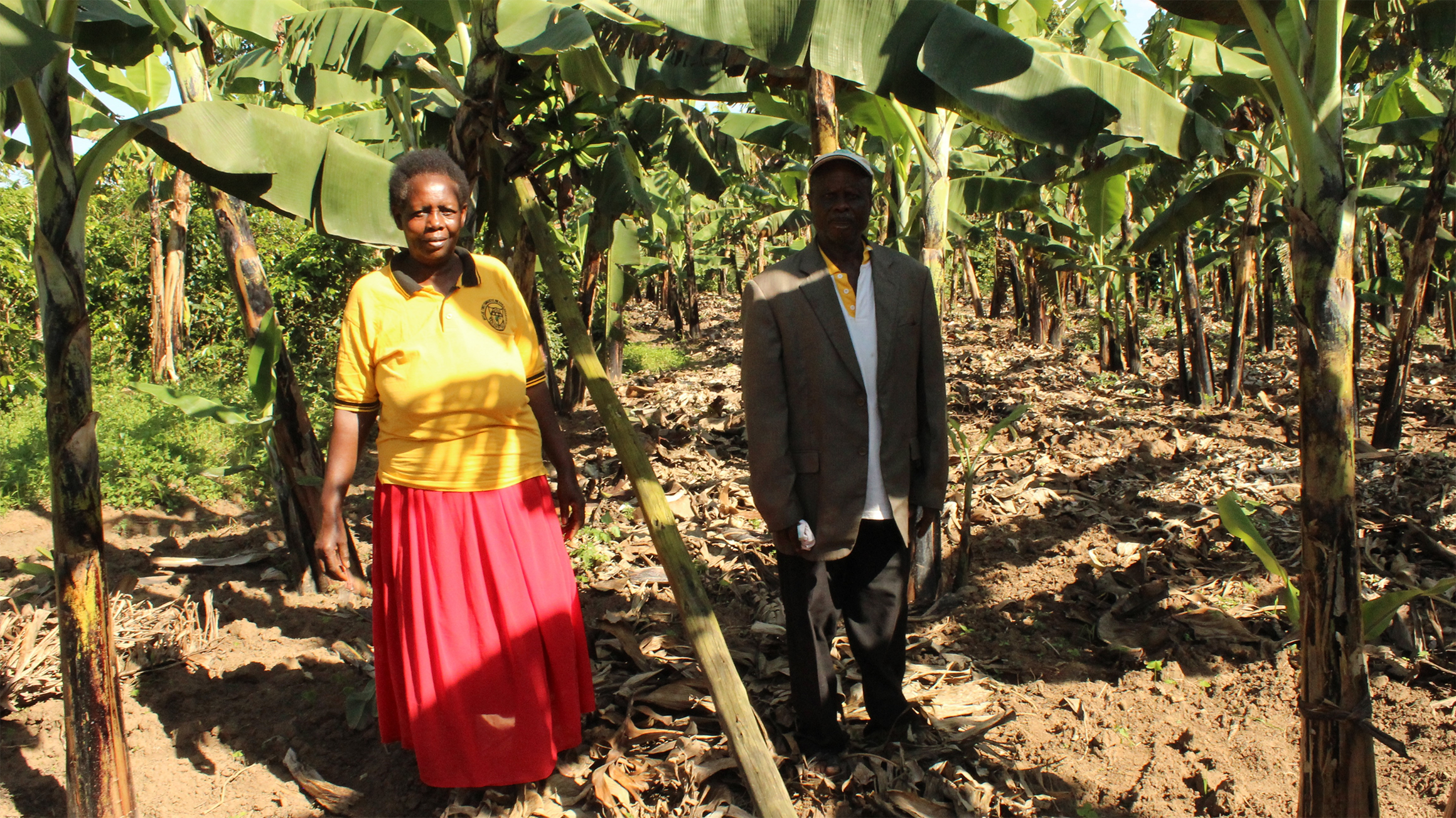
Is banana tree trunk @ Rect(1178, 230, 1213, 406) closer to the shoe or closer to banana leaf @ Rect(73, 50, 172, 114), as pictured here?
the shoe

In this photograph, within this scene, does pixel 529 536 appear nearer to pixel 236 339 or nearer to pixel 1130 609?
pixel 1130 609

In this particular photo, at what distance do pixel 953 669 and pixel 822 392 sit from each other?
1707mm

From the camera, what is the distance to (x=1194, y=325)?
29.7 feet

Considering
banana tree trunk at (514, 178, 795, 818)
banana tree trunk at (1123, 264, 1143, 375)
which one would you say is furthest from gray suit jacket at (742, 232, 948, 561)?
banana tree trunk at (1123, 264, 1143, 375)

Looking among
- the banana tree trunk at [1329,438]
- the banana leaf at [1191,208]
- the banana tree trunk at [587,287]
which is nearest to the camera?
the banana tree trunk at [1329,438]

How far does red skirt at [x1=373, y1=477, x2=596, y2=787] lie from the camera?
2.67 meters

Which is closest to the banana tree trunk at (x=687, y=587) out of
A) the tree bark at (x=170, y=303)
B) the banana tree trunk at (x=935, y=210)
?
the banana tree trunk at (x=935, y=210)

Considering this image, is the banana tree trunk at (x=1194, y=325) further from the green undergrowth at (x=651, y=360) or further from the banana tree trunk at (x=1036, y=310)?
the green undergrowth at (x=651, y=360)

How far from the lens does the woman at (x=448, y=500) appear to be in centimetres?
261

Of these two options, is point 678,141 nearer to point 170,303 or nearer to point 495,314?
point 495,314

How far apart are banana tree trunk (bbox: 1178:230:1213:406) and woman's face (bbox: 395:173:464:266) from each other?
8409 millimetres

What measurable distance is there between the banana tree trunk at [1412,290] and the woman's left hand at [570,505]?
577 cm

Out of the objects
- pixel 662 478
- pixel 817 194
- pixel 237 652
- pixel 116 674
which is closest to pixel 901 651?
pixel 817 194

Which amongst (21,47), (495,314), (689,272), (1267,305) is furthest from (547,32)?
(689,272)
